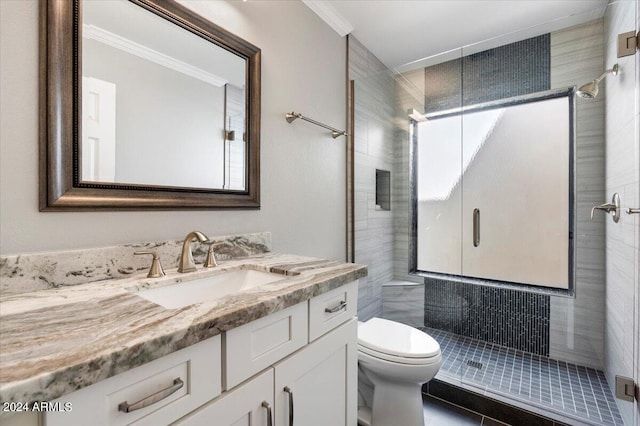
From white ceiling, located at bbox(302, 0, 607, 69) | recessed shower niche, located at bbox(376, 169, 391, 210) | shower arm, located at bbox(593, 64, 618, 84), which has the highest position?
white ceiling, located at bbox(302, 0, 607, 69)

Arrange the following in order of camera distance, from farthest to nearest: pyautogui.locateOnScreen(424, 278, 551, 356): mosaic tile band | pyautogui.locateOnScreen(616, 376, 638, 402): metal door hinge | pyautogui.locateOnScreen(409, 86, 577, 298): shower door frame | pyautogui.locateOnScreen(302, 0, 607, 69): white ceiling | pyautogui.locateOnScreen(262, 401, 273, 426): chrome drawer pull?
pyautogui.locateOnScreen(424, 278, 551, 356): mosaic tile band, pyautogui.locateOnScreen(409, 86, 577, 298): shower door frame, pyautogui.locateOnScreen(302, 0, 607, 69): white ceiling, pyautogui.locateOnScreen(616, 376, 638, 402): metal door hinge, pyautogui.locateOnScreen(262, 401, 273, 426): chrome drawer pull

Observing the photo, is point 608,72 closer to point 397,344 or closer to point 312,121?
point 312,121

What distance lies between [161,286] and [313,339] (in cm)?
52

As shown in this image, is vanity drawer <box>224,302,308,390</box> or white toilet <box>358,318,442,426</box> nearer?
vanity drawer <box>224,302,308,390</box>

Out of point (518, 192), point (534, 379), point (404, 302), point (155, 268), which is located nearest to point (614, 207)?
point (518, 192)

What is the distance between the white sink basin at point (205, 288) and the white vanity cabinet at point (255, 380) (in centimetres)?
21

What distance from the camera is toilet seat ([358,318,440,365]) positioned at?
1.46m

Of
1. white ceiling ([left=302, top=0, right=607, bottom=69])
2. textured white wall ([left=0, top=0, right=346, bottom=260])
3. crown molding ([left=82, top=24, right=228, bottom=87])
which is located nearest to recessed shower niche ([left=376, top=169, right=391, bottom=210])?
textured white wall ([left=0, top=0, right=346, bottom=260])

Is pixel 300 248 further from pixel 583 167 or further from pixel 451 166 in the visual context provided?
pixel 583 167

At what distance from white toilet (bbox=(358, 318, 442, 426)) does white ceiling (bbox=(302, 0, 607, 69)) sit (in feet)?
6.71

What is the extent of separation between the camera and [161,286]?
37.3 inches

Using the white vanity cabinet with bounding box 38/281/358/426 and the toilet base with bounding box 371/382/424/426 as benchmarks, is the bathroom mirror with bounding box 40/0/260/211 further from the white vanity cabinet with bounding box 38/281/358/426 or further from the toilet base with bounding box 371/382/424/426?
the toilet base with bounding box 371/382/424/426

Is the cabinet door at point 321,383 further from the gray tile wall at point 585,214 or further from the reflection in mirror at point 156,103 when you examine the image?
the gray tile wall at point 585,214

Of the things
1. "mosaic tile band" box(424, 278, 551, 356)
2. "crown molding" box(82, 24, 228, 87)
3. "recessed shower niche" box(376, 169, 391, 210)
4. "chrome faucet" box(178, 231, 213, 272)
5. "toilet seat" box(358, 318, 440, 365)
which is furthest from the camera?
"recessed shower niche" box(376, 169, 391, 210)
